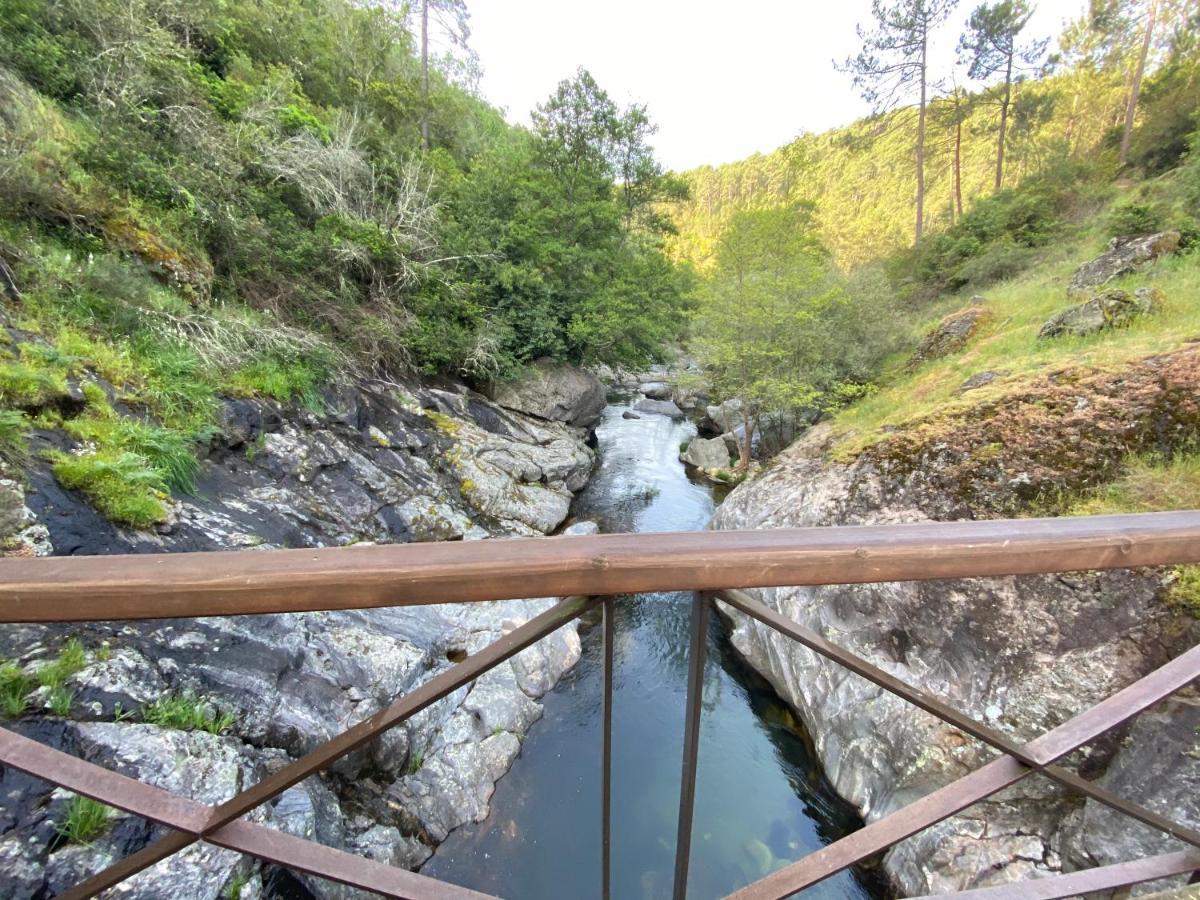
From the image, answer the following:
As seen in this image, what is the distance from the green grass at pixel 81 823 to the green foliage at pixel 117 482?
1911 millimetres

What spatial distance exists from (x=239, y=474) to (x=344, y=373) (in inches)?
103

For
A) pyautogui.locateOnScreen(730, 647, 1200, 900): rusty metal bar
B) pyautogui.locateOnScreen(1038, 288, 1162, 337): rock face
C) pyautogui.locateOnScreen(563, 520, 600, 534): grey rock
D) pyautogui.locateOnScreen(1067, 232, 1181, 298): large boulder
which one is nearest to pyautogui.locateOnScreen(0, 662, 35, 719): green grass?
pyautogui.locateOnScreen(730, 647, 1200, 900): rusty metal bar

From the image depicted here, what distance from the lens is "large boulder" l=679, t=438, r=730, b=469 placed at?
34.9ft

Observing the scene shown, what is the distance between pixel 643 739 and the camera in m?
4.33

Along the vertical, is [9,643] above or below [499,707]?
above

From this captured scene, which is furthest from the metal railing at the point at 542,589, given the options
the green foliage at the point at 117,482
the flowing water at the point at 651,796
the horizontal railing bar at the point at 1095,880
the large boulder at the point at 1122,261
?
the large boulder at the point at 1122,261

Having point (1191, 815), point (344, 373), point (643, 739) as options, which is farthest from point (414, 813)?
point (344, 373)

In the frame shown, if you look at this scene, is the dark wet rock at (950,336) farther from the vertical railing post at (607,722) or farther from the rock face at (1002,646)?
the vertical railing post at (607,722)

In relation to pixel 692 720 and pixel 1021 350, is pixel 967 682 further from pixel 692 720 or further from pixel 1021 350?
pixel 1021 350

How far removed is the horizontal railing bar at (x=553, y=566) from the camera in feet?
2.35

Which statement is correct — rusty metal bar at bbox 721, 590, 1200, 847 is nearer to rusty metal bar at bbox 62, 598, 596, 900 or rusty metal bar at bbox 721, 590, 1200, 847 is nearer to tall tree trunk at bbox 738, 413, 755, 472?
rusty metal bar at bbox 62, 598, 596, 900

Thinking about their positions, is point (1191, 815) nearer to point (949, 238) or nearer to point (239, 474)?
point (239, 474)

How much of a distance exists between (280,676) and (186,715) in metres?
0.57

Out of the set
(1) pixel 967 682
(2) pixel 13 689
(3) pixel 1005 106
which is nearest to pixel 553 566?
(2) pixel 13 689
